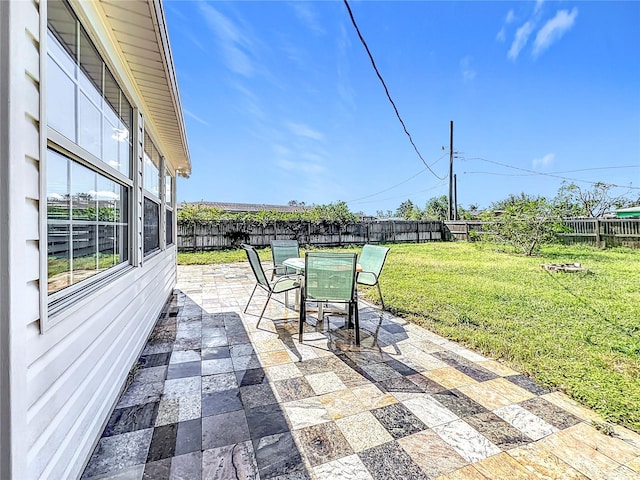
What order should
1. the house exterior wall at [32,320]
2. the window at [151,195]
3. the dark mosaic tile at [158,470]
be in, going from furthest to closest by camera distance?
1. the window at [151,195]
2. the dark mosaic tile at [158,470]
3. the house exterior wall at [32,320]

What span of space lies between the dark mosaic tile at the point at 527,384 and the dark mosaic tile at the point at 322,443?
143cm

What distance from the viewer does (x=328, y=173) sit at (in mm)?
39156

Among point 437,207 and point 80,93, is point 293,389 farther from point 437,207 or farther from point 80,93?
point 437,207

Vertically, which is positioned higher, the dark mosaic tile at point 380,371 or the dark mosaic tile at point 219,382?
the dark mosaic tile at point 380,371

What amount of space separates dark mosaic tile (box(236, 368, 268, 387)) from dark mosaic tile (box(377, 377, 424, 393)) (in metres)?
0.86

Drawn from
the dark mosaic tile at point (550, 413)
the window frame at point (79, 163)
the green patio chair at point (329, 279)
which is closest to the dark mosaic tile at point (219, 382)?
the green patio chair at point (329, 279)

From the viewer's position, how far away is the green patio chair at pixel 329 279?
3014 millimetres

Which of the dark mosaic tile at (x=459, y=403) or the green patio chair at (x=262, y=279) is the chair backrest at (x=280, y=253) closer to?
the green patio chair at (x=262, y=279)

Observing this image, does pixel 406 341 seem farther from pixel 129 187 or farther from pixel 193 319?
pixel 129 187

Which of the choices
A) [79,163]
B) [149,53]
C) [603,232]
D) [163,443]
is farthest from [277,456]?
[603,232]

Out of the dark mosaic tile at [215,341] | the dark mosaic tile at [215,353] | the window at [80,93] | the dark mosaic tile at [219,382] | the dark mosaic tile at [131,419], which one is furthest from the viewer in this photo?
the dark mosaic tile at [215,341]

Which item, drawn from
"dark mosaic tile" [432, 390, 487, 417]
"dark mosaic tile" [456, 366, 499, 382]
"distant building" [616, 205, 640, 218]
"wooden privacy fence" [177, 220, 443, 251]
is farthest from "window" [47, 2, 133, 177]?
"distant building" [616, 205, 640, 218]

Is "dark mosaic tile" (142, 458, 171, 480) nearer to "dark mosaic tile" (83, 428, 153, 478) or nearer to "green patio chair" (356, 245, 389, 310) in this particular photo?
"dark mosaic tile" (83, 428, 153, 478)

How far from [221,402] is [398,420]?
43.9 inches
